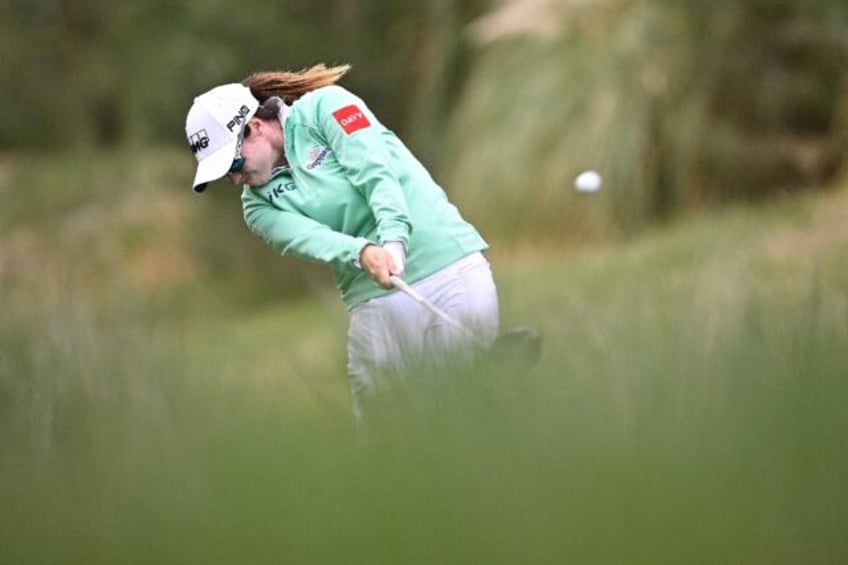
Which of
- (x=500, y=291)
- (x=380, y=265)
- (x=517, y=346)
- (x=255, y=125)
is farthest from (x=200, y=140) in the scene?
(x=500, y=291)

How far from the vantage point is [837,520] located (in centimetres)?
280

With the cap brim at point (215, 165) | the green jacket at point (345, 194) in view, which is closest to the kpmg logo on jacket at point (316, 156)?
the green jacket at point (345, 194)

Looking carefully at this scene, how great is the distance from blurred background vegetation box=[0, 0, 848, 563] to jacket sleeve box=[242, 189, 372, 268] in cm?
34

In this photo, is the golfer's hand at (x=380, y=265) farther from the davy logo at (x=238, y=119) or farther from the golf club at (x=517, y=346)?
the davy logo at (x=238, y=119)

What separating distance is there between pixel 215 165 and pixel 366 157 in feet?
1.41

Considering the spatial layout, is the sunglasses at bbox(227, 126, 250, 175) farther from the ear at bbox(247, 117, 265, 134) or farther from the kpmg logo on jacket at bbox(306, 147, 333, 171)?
the kpmg logo on jacket at bbox(306, 147, 333, 171)

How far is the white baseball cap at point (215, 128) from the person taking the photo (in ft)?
17.6

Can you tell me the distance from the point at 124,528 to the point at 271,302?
12.2 metres

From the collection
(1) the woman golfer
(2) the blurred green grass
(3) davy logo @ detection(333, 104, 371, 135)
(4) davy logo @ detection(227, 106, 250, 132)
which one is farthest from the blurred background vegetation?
(3) davy logo @ detection(333, 104, 371, 135)

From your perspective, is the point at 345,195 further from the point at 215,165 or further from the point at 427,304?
the point at 427,304

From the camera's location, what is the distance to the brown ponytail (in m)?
5.71

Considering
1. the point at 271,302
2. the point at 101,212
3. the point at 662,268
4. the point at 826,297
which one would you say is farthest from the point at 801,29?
the point at 826,297

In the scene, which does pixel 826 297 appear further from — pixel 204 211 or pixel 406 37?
pixel 406 37

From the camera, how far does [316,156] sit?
5.49 meters
